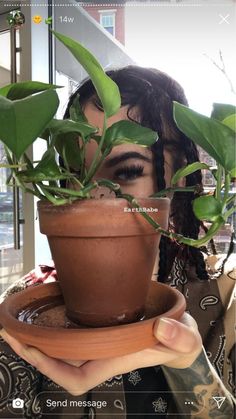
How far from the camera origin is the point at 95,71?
239mm

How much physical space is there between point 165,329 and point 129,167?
0.81 ft

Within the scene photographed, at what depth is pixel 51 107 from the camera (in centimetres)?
22

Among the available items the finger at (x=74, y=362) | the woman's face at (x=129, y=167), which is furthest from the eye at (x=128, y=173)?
the finger at (x=74, y=362)

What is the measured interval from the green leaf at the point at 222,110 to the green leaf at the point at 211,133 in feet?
0.11

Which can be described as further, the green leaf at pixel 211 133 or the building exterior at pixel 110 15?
the building exterior at pixel 110 15

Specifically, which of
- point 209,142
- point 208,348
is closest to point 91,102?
point 209,142

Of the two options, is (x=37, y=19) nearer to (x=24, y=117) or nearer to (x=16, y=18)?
(x=16, y=18)

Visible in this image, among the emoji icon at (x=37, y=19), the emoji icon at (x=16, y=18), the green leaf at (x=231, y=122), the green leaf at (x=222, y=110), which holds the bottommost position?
the green leaf at (x=231, y=122)

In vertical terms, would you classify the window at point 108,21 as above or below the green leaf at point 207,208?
above

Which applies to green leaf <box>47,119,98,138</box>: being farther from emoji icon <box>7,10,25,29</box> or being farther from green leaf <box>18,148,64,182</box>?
emoji icon <box>7,10,25,29</box>

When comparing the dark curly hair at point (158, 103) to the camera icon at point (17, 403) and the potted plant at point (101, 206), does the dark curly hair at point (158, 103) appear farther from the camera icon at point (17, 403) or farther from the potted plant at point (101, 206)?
the camera icon at point (17, 403)

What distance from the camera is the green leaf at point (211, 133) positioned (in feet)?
0.79

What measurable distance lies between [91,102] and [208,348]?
0.45m

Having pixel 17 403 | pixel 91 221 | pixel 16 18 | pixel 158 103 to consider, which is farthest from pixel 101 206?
pixel 16 18
